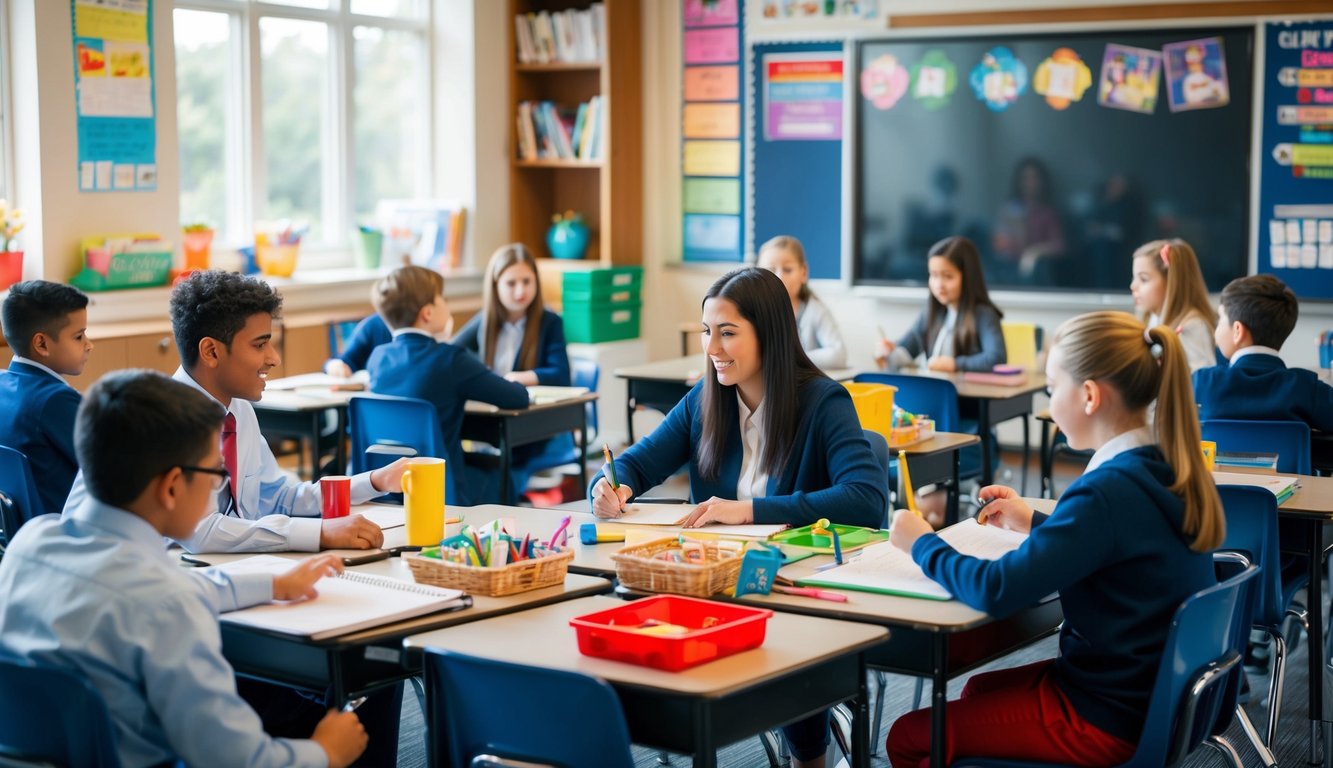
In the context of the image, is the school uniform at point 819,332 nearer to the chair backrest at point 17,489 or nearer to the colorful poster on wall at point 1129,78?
the colorful poster on wall at point 1129,78

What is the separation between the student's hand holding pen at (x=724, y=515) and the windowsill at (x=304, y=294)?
2.92m

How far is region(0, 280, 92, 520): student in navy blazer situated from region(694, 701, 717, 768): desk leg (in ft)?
6.77

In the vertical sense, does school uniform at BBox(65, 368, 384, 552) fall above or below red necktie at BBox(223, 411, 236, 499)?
below

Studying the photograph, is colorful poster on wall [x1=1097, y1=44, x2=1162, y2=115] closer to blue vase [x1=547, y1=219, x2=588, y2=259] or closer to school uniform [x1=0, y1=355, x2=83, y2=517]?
blue vase [x1=547, y1=219, x2=588, y2=259]

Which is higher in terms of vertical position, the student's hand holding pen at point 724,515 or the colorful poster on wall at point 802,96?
the colorful poster on wall at point 802,96

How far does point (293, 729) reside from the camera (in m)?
2.57

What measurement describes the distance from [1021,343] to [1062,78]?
5.13 ft

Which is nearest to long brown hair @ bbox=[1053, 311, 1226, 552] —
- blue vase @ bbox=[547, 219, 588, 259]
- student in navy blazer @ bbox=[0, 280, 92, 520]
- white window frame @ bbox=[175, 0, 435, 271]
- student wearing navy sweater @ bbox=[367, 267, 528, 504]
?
student in navy blazer @ bbox=[0, 280, 92, 520]

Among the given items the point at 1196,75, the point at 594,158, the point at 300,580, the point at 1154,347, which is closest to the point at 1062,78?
the point at 1196,75

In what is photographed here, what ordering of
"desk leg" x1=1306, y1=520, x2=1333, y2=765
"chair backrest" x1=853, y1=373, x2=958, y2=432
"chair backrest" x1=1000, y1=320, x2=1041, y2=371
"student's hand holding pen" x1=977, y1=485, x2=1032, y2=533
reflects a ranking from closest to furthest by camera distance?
1. "student's hand holding pen" x1=977, y1=485, x2=1032, y2=533
2. "desk leg" x1=1306, y1=520, x2=1333, y2=765
3. "chair backrest" x1=853, y1=373, x2=958, y2=432
4. "chair backrest" x1=1000, y1=320, x2=1041, y2=371

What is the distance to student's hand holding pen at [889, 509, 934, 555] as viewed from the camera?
241cm

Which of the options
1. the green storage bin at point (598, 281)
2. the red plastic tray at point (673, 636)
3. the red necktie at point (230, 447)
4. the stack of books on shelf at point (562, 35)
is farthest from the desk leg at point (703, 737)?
the stack of books on shelf at point (562, 35)

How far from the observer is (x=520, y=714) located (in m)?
1.97

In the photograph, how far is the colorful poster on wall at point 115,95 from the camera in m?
5.76
